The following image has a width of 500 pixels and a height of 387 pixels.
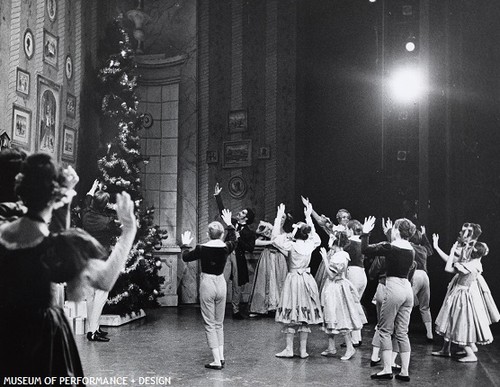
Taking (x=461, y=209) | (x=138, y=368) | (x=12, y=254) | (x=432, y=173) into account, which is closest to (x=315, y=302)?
(x=138, y=368)

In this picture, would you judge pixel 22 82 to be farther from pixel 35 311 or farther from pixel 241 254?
pixel 35 311

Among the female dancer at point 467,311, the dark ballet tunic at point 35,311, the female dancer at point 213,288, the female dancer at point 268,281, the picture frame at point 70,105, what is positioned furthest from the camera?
the female dancer at point 268,281

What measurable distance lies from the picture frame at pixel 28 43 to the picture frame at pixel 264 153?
4813 mm

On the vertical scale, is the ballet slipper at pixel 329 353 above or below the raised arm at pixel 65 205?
below

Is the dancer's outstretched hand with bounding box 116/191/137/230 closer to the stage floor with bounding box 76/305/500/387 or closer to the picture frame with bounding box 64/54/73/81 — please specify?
the stage floor with bounding box 76/305/500/387

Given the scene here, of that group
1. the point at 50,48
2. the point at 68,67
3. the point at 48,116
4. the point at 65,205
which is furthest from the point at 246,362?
the point at 68,67

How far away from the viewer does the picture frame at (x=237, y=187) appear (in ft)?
36.9

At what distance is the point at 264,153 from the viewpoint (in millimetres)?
11148

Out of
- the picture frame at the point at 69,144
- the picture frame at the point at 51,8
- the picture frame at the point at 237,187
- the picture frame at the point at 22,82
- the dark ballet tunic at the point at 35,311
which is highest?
the picture frame at the point at 51,8

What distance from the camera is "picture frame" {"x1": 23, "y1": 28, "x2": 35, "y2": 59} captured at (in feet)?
23.9

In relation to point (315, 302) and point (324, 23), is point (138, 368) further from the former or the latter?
point (324, 23)

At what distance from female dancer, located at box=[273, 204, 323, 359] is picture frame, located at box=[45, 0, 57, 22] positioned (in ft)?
14.1

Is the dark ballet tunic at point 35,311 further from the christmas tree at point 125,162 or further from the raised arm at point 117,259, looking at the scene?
the christmas tree at point 125,162

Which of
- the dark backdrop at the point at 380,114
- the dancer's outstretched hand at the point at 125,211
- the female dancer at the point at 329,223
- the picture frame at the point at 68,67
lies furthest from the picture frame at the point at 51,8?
the dancer's outstretched hand at the point at 125,211
